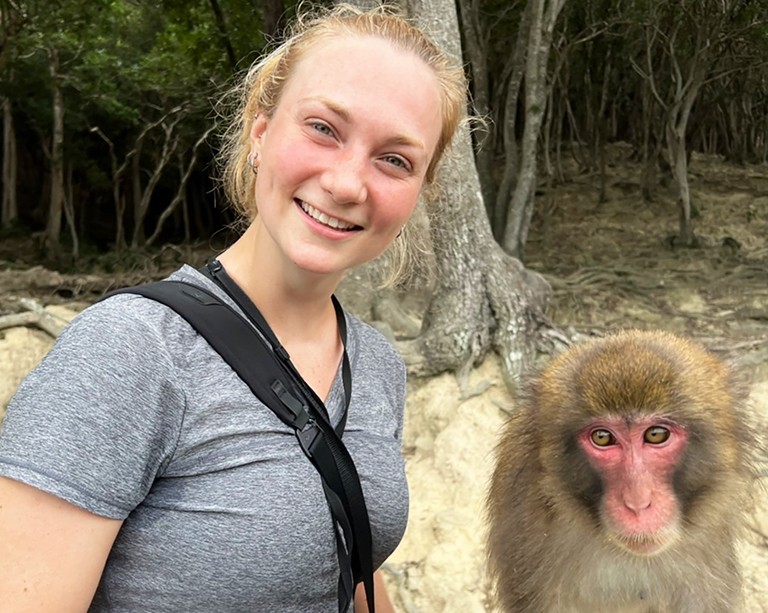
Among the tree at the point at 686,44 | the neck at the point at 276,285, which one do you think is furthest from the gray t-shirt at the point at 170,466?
the tree at the point at 686,44

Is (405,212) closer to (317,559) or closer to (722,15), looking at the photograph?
(317,559)

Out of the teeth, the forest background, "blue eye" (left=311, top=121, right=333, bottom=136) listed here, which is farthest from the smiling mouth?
the forest background

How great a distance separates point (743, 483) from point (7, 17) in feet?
27.4

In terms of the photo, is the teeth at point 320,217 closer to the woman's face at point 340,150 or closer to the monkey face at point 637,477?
the woman's face at point 340,150

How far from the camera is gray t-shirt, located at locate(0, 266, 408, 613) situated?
0.92 metres

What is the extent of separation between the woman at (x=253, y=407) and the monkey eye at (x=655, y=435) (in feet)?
2.16

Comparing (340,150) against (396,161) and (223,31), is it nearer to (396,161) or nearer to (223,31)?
(396,161)

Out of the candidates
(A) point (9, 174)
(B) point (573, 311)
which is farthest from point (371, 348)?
(A) point (9, 174)

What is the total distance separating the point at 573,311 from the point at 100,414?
5.40 metres

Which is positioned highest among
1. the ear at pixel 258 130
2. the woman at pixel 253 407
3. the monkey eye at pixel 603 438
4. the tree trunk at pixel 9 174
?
the ear at pixel 258 130

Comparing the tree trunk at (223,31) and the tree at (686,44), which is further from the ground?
the tree trunk at (223,31)

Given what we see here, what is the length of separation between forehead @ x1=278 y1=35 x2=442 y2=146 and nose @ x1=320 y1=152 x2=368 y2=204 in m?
0.08

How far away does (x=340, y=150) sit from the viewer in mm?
1203

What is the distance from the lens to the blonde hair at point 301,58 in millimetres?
1303
